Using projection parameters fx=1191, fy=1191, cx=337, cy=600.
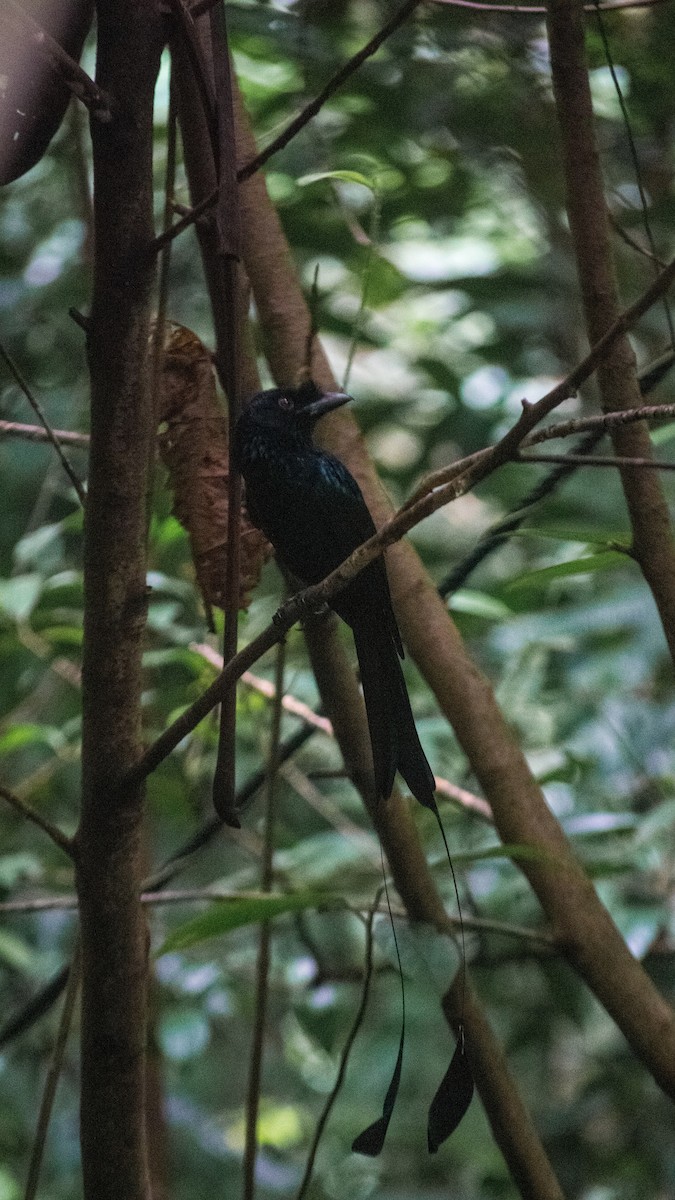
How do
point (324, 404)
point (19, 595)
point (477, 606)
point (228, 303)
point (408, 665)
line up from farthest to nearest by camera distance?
point (408, 665) < point (477, 606) < point (19, 595) < point (324, 404) < point (228, 303)

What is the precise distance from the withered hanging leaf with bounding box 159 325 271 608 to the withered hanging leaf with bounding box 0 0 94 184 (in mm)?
283

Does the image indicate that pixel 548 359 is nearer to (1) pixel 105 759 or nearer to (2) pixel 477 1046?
(2) pixel 477 1046

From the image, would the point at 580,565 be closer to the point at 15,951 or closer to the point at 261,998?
the point at 261,998

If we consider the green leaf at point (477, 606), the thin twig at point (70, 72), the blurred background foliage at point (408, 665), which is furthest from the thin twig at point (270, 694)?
the thin twig at point (70, 72)

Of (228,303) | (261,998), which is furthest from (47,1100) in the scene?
(228,303)

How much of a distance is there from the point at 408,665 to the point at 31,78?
132 cm

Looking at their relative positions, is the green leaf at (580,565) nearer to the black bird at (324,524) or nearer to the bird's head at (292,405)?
the black bird at (324,524)

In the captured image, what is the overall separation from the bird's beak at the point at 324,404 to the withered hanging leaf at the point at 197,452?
186mm

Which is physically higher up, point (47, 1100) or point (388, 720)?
point (388, 720)

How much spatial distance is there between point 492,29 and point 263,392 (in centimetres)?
81

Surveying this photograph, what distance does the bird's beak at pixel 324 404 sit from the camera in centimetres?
146

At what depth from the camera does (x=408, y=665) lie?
2.12 meters

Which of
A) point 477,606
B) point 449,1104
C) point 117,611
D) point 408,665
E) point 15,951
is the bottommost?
point 449,1104

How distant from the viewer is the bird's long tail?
111 centimetres
